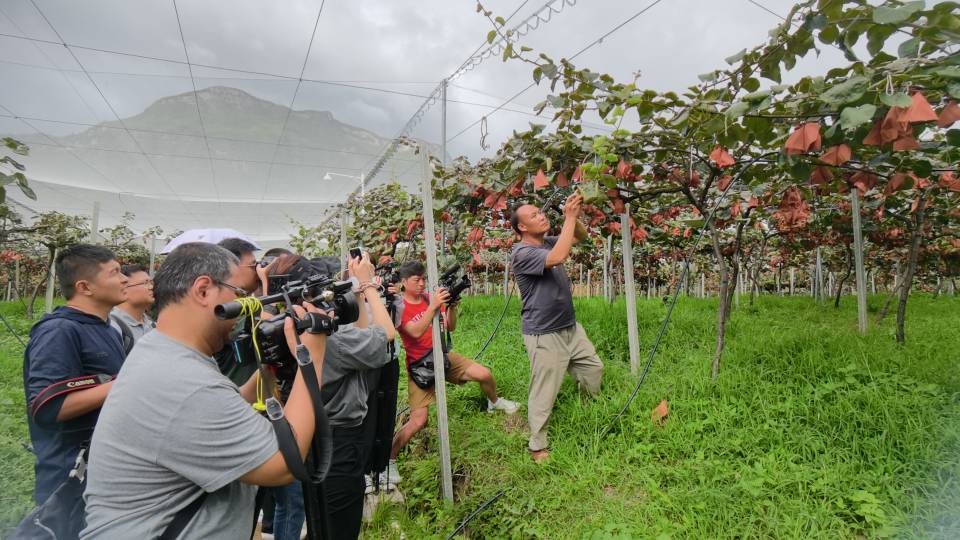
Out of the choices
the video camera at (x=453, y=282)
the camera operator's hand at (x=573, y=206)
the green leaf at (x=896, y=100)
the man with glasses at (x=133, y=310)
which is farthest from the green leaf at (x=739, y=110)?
the man with glasses at (x=133, y=310)

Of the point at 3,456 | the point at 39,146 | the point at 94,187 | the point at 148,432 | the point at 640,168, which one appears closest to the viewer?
the point at 148,432

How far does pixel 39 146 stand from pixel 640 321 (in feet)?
36.3

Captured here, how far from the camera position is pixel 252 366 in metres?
2.20

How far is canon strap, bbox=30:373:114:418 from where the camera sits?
1.58 metres

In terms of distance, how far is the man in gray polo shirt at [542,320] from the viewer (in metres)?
2.74

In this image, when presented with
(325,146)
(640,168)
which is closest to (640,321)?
(640,168)

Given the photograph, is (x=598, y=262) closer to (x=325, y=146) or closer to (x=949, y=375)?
(x=325, y=146)

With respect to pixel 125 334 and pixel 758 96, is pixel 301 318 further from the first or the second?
pixel 758 96

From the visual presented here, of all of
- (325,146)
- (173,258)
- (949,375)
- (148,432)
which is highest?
(325,146)

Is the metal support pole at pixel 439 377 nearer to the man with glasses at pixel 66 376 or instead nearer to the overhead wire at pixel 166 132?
the man with glasses at pixel 66 376

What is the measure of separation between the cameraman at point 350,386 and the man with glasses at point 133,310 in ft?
2.97

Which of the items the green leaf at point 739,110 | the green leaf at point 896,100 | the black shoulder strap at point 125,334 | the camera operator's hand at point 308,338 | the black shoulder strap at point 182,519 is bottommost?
the black shoulder strap at point 182,519

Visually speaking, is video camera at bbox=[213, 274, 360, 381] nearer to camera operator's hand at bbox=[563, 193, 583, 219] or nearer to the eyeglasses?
the eyeglasses

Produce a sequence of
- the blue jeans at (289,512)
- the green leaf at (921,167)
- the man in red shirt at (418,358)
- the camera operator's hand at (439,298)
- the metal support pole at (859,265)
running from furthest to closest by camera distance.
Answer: the metal support pole at (859,265)
the man in red shirt at (418,358)
the camera operator's hand at (439,298)
the blue jeans at (289,512)
the green leaf at (921,167)
